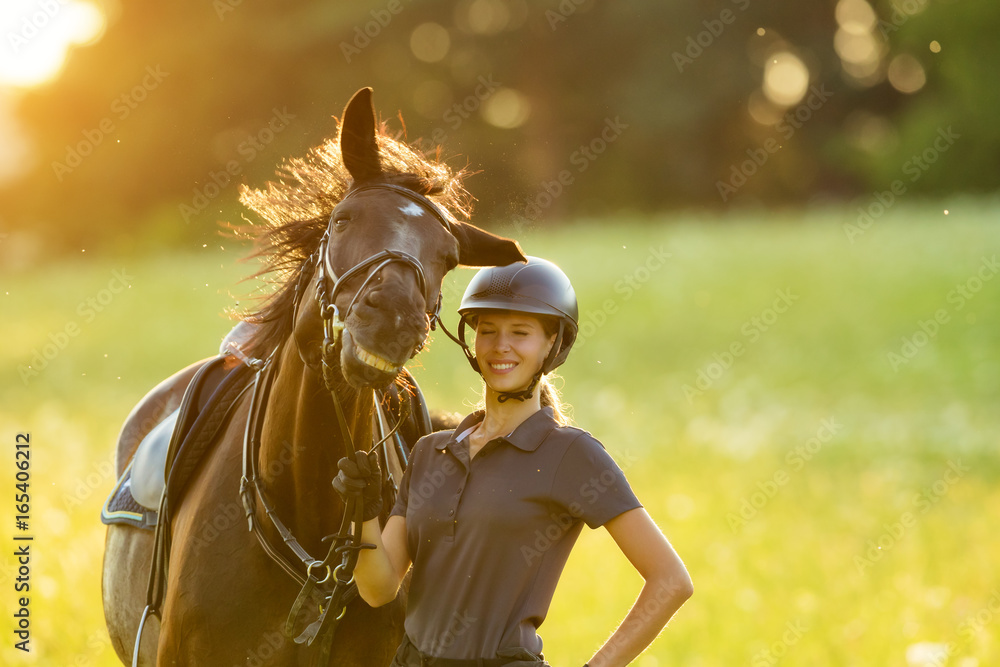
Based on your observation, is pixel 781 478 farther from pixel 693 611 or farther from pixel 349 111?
pixel 349 111

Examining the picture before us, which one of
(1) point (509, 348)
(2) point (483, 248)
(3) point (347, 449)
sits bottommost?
(3) point (347, 449)

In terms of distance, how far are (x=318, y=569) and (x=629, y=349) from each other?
55.8 feet

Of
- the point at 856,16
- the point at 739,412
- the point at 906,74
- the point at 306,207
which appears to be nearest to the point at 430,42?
the point at 856,16

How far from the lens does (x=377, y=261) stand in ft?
8.78

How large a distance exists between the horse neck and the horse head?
0.20 metres

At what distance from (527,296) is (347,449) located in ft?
2.26

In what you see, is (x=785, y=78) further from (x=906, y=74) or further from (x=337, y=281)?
(x=337, y=281)

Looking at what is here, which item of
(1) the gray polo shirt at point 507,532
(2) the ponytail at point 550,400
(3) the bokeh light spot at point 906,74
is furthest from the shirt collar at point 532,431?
(3) the bokeh light spot at point 906,74

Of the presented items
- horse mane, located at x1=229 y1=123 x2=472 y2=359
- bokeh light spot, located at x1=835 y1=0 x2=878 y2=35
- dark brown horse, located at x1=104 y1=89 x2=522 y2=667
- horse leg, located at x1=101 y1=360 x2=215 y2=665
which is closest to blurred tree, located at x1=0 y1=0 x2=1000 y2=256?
bokeh light spot, located at x1=835 y1=0 x2=878 y2=35

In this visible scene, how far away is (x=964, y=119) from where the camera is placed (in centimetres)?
2791

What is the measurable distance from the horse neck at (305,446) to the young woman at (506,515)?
29cm

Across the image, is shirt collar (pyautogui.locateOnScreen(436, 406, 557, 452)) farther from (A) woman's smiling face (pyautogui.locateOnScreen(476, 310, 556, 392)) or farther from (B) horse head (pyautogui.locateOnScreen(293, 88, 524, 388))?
(B) horse head (pyautogui.locateOnScreen(293, 88, 524, 388))

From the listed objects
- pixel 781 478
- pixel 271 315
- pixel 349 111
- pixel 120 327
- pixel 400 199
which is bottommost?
pixel 781 478

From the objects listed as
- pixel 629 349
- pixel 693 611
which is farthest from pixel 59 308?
pixel 693 611
